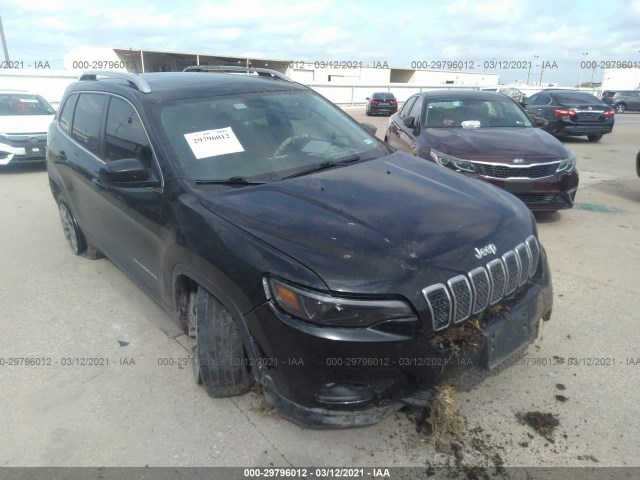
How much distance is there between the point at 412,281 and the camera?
2105 millimetres

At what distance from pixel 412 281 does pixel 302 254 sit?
50 centimetres

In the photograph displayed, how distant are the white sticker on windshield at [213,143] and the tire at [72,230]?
2.39 metres

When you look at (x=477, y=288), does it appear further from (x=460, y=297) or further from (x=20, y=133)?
(x=20, y=133)

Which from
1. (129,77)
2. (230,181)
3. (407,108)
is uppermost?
(129,77)

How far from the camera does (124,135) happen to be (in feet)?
11.1

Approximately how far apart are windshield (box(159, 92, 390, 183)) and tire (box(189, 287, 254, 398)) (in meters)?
0.77

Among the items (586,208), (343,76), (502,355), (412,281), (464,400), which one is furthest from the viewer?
(343,76)

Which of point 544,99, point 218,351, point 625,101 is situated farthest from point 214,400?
point 625,101

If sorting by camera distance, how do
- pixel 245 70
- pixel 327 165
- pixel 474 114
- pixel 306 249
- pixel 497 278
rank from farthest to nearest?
Answer: pixel 474 114 → pixel 245 70 → pixel 327 165 → pixel 497 278 → pixel 306 249

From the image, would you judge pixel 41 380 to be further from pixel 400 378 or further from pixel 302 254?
pixel 400 378

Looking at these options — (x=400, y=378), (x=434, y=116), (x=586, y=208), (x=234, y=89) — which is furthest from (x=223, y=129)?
(x=586, y=208)

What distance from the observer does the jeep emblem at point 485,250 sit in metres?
2.31

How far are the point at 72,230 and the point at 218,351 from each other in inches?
124

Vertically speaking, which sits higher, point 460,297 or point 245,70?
point 245,70
